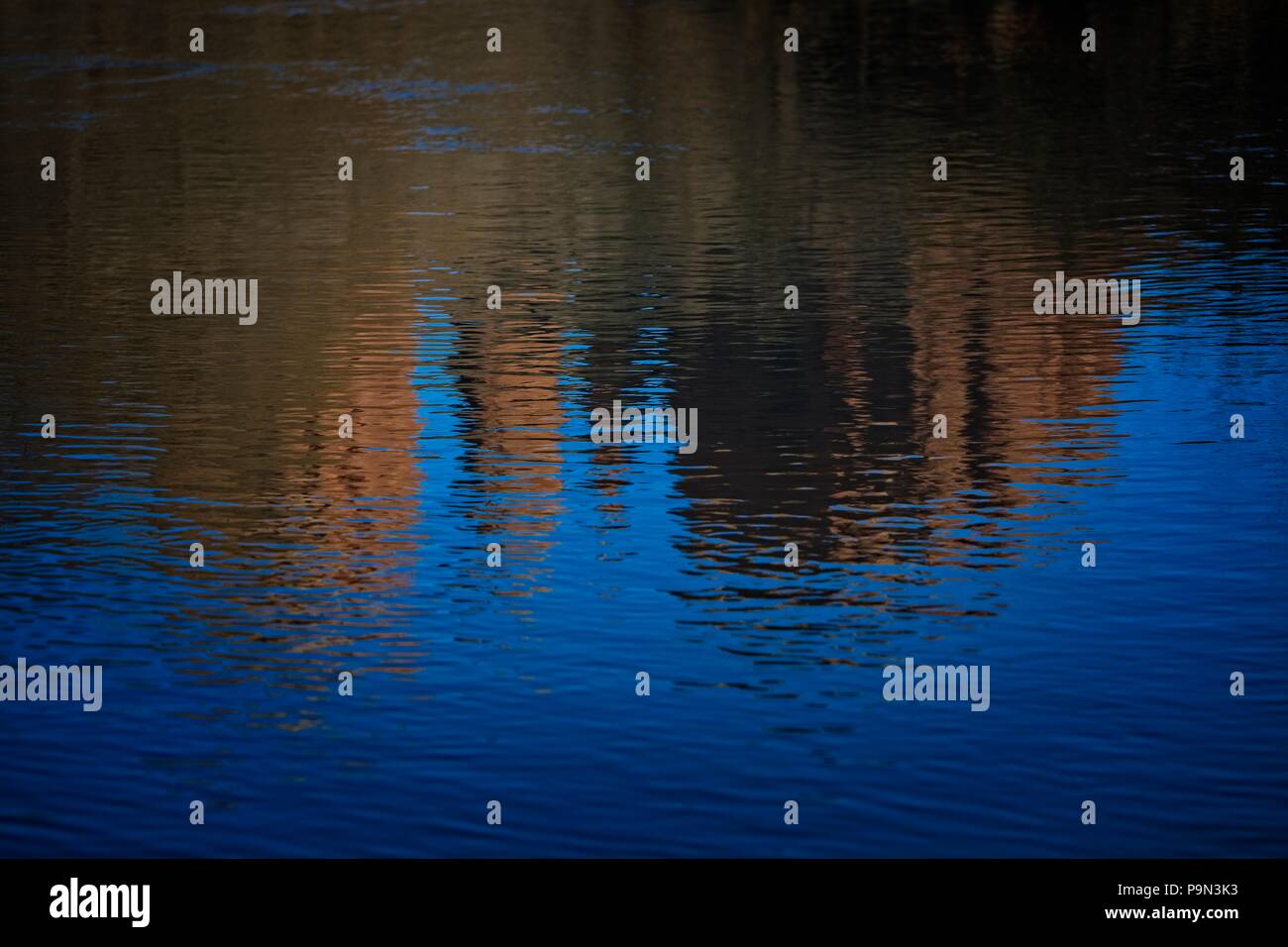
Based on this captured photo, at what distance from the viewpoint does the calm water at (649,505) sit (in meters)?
16.1

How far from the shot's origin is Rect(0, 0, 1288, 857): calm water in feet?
52.9

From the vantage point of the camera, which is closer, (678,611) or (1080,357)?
(678,611)

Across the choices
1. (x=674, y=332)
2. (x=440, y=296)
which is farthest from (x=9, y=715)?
(x=440, y=296)

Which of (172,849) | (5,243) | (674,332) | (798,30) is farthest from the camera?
(798,30)

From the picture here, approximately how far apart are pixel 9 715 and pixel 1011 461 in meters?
12.3

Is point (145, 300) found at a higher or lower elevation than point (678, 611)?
higher

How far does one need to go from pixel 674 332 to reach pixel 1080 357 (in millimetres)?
6400

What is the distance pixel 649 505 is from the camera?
23.8 meters

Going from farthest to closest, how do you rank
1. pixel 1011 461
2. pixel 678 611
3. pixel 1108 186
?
pixel 1108 186 → pixel 1011 461 → pixel 678 611
